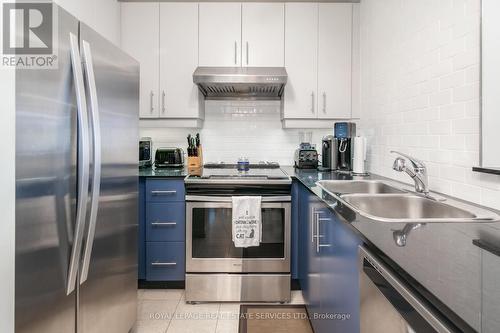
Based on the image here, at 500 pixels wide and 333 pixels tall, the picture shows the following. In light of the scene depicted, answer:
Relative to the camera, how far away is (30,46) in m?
1.02

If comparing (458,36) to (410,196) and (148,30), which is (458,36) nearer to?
(410,196)

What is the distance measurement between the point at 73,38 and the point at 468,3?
1.62 metres

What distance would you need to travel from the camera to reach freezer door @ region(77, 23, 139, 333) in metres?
1.32

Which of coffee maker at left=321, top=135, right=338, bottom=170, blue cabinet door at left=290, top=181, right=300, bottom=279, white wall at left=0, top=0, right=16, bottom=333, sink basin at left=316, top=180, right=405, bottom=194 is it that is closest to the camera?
white wall at left=0, top=0, right=16, bottom=333

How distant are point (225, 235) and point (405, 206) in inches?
49.0

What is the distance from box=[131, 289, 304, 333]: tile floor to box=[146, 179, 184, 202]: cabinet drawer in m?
0.73

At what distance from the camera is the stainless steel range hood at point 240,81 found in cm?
253

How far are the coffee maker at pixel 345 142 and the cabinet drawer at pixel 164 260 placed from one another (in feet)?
4.71

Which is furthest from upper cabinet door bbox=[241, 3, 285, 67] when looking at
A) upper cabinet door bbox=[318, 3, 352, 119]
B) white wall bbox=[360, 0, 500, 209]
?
white wall bbox=[360, 0, 500, 209]

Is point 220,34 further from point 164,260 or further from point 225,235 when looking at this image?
point 164,260

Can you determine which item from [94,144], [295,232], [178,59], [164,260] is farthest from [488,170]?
[178,59]

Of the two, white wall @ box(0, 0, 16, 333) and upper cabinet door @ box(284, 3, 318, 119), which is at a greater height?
upper cabinet door @ box(284, 3, 318, 119)

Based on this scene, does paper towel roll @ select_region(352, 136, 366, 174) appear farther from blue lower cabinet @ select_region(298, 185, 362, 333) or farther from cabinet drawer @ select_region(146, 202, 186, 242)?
cabinet drawer @ select_region(146, 202, 186, 242)

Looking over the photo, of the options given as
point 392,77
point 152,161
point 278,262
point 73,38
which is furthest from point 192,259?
point 392,77
